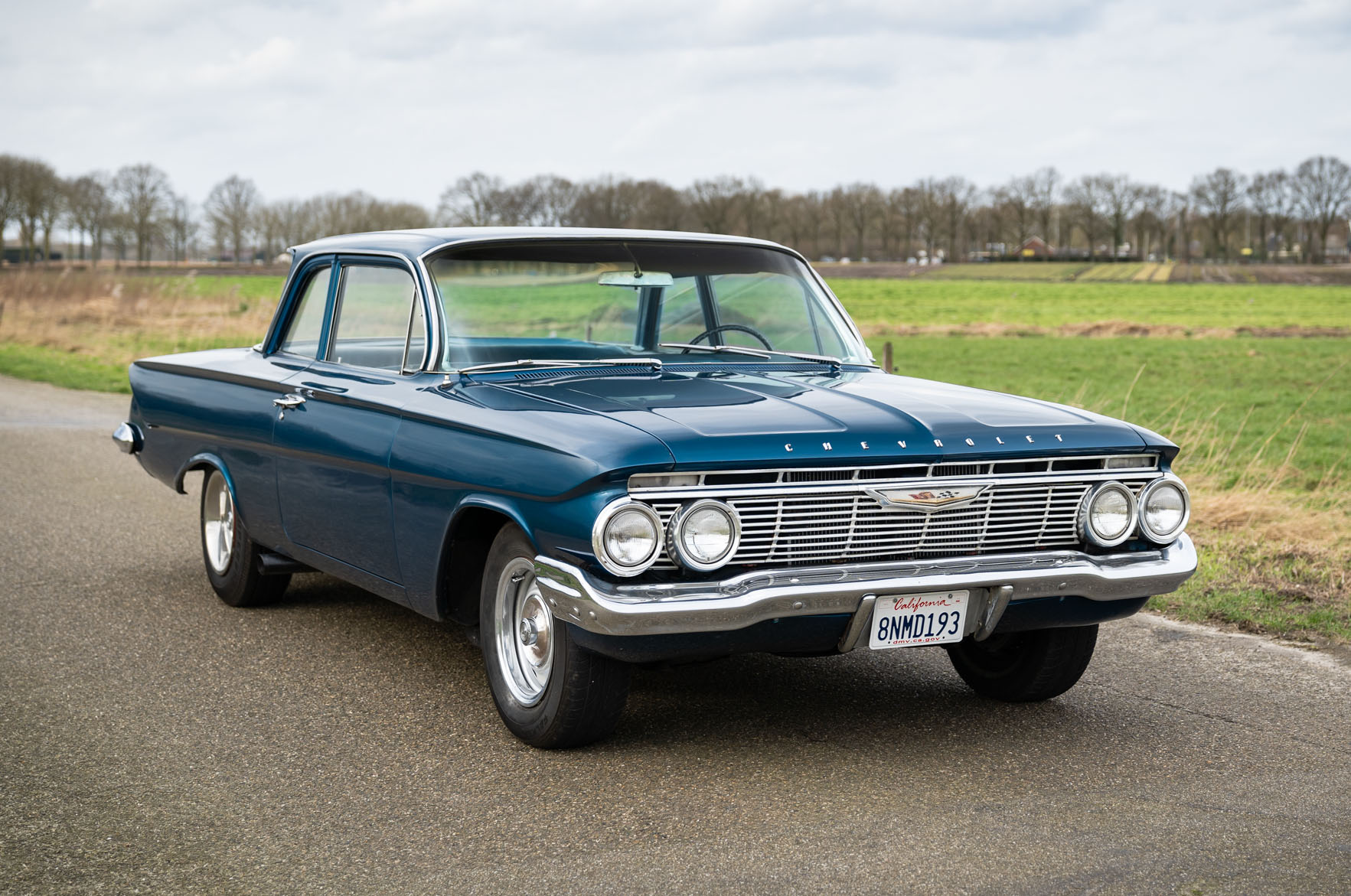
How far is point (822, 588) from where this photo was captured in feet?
12.6

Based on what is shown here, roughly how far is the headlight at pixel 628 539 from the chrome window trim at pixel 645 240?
1294 mm

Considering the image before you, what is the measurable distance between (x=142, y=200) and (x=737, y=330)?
95304 millimetres

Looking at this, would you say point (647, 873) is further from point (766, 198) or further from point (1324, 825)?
point (766, 198)

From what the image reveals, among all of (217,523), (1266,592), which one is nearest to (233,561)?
(217,523)

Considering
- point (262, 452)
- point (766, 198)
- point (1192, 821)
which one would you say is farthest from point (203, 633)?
point (766, 198)

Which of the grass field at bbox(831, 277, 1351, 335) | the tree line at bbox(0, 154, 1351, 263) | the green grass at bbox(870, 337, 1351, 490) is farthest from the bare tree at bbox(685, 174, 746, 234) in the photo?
the green grass at bbox(870, 337, 1351, 490)

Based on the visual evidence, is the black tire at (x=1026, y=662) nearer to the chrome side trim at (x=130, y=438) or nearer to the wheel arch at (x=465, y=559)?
the wheel arch at (x=465, y=559)

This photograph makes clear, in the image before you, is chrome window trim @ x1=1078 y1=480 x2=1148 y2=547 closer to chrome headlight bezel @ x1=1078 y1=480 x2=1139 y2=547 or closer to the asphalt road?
chrome headlight bezel @ x1=1078 y1=480 x2=1139 y2=547

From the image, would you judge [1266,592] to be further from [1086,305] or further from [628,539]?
[1086,305]

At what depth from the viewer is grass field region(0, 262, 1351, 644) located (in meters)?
7.29

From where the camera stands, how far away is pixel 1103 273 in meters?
93.5

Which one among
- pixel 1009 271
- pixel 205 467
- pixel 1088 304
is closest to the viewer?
pixel 205 467

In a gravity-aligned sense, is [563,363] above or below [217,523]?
above

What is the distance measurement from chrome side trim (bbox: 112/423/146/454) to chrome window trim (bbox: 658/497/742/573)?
4.05 meters
